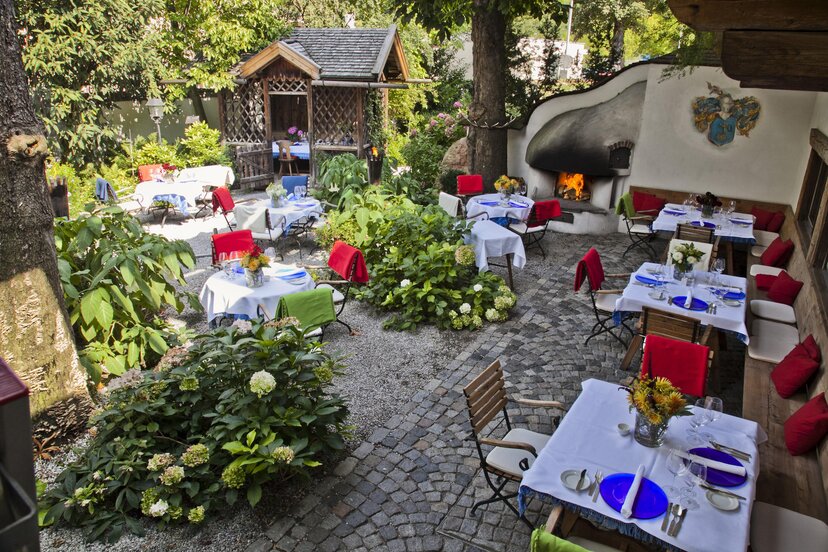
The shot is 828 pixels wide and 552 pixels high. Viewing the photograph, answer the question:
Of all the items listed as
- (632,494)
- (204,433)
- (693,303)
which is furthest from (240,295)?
(693,303)

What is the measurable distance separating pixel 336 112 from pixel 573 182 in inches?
317

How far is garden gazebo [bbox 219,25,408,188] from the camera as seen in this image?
1570 cm

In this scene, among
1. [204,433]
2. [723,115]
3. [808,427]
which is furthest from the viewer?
[723,115]

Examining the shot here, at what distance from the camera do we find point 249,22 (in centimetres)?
1667

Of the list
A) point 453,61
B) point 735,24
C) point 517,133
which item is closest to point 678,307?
point 735,24

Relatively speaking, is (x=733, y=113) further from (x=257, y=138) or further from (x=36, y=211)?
(x=257, y=138)

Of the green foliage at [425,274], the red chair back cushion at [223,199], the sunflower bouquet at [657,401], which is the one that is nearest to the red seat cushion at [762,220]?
the green foliage at [425,274]

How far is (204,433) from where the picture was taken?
15.4ft

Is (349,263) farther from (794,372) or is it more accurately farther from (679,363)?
(794,372)

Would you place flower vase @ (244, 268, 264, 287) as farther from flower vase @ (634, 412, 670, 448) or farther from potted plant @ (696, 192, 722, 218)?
potted plant @ (696, 192, 722, 218)

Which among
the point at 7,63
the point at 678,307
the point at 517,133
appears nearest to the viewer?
the point at 7,63

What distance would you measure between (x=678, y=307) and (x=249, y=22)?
15082mm

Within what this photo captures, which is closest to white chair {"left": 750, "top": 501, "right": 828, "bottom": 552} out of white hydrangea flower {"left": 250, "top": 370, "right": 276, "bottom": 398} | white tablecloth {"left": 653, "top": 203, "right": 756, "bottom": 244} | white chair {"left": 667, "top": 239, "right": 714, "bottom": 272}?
white hydrangea flower {"left": 250, "top": 370, "right": 276, "bottom": 398}

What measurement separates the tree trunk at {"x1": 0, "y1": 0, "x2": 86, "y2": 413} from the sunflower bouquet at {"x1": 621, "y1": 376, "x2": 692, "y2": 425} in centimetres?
471
